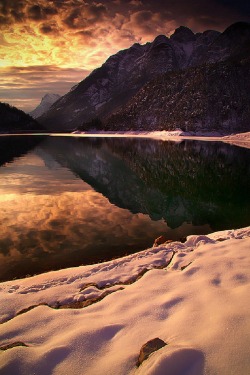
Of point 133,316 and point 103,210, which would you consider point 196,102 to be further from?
point 133,316

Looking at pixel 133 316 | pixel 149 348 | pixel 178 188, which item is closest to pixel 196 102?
pixel 178 188

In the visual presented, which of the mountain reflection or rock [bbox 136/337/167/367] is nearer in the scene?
rock [bbox 136/337/167/367]

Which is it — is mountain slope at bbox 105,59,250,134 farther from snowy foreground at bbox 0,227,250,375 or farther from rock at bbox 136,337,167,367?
rock at bbox 136,337,167,367

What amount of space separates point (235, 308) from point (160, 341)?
166 cm

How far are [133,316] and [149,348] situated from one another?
126cm

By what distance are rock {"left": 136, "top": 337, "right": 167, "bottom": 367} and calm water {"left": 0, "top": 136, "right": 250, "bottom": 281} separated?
6.13m

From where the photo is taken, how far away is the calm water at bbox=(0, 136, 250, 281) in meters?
11.4

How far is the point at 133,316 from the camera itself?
226 inches

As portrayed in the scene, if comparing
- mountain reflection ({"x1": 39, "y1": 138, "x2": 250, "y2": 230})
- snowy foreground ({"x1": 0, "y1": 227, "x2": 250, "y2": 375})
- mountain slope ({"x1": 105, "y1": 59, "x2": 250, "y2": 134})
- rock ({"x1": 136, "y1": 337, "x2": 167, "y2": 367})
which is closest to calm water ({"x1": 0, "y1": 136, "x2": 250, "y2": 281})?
mountain reflection ({"x1": 39, "y1": 138, "x2": 250, "y2": 230})

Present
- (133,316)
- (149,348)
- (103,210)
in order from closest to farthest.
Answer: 1. (149,348)
2. (133,316)
3. (103,210)

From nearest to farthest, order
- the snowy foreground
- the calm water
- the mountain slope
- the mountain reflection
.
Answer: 1. the snowy foreground
2. the calm water
3. the mountain reflection
4. the mountain slope

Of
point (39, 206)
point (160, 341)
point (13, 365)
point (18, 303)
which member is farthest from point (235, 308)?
point (39, 206)

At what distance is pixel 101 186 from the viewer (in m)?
24.3

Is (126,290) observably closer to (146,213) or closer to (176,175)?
(146,213)
